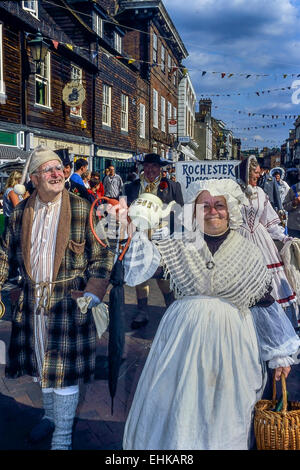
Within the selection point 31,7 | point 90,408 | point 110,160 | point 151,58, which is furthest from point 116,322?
point 151,58

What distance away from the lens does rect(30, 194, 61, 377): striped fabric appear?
274cm

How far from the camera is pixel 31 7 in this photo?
45.3 ft

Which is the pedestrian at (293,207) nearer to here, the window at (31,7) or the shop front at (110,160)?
the shop front at (110,160)

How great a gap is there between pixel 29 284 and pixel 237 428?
1491 millimetres

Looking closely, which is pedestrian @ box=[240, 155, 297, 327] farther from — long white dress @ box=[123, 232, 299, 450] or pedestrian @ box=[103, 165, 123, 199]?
pedestrian @ box=[103, 165, 123, 199]

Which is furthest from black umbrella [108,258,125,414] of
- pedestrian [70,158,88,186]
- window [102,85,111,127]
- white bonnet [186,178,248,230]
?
window [102,85,111,127]

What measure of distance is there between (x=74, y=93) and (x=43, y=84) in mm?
1032

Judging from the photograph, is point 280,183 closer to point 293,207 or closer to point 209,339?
point 293,207

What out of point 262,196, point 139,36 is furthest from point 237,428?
point 139,36

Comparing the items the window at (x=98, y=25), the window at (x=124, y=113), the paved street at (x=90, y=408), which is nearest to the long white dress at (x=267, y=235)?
the paved street at (x=90, y=408)

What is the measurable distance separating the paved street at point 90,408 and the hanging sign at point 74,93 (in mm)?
11504

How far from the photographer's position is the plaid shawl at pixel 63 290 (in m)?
2.70

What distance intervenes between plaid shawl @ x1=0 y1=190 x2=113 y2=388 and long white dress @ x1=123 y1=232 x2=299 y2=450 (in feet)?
1.72
